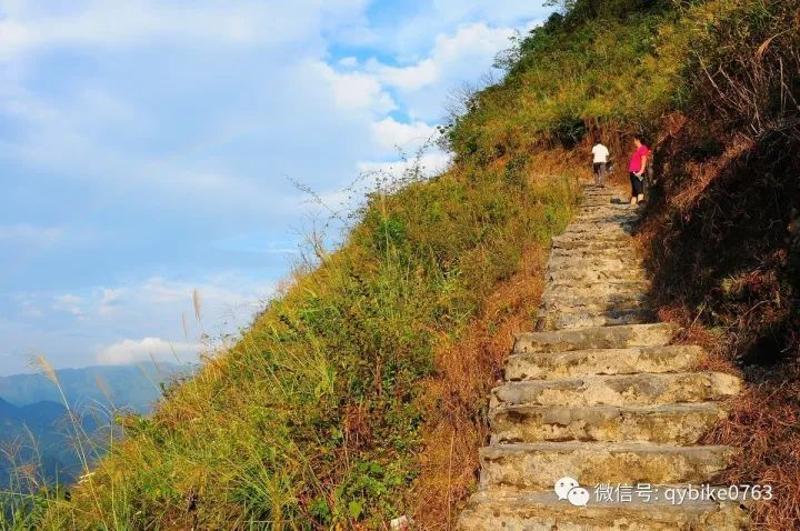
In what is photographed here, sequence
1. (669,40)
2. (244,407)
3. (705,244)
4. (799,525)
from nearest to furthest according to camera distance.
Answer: (799,525)
(244,407)
(705,244)
(669,40)

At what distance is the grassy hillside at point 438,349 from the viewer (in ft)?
11.9

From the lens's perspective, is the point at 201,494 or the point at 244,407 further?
the point at 244,407

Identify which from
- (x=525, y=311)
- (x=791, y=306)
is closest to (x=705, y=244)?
(x=791, y=306)

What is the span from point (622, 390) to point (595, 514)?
4.06 ft

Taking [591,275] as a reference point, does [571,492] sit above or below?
below

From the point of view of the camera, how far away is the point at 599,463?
3646mm

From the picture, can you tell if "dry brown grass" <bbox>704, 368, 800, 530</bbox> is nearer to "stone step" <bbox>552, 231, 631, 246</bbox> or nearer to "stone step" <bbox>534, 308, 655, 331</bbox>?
"stone step" <bbox>534, 308, 655, 331</bbox>

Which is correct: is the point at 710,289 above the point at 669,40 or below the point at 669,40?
below

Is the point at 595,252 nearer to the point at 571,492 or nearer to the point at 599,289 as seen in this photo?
the point at 599,289

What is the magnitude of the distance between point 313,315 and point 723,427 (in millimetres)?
3711

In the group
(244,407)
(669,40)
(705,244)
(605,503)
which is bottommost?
(605,503)

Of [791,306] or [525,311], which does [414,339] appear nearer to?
[525,311]

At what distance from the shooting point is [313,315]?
600cm

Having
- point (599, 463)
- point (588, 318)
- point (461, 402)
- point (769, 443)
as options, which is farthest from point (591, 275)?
point (769, 443)
